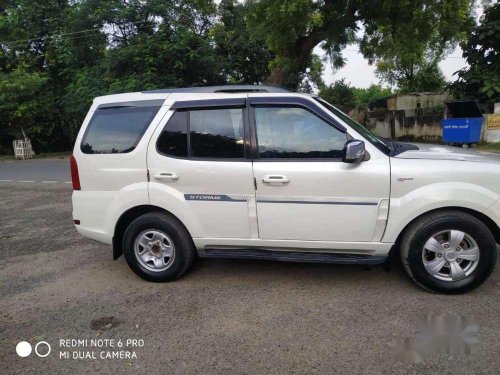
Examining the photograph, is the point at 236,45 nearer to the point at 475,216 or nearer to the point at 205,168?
the point at 205,168

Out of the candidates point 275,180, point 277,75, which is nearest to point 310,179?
point 275,180

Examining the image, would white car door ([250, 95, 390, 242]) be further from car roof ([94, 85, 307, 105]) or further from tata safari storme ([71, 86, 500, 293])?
car roof ([94, 85, 307, 105])

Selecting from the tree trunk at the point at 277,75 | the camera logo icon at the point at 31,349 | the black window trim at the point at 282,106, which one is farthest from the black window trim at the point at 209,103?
the tree trunk at the point at 277,75

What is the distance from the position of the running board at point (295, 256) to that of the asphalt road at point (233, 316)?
0.30 m

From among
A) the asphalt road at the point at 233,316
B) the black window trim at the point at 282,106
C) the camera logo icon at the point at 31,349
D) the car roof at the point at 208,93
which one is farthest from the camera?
the car roof at the point at 208,93

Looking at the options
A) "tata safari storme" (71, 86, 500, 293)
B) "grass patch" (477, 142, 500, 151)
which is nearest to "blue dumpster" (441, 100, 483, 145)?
"grass patch" (477, 142, 500, 151)

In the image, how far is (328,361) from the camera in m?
2.83

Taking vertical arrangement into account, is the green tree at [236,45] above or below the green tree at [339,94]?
above

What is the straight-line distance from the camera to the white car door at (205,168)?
12.9 feet

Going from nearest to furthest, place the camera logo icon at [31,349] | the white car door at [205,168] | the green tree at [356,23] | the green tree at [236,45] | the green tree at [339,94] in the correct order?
the camera logo icon at [31,349] < the white car door at [205,168] < the green tree at [356,23] < the green tree at [236,45] < the green tree at [339,94]

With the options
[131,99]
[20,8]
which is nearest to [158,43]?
[20,8]

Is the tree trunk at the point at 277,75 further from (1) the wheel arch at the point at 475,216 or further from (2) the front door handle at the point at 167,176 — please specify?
(1) the wheel arch at the point at 475,216

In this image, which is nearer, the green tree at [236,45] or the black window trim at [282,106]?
the black window trim at [282,106]

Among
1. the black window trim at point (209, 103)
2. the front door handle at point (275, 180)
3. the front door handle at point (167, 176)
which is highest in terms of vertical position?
the black window trim at point (209, 103)
